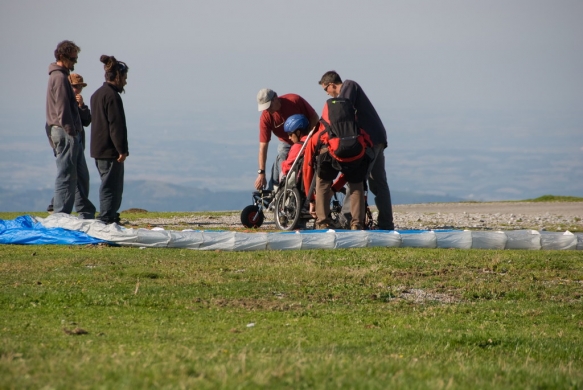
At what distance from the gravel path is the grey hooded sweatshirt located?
11.3 ft

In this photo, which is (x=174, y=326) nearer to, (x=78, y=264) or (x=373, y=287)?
(x=373, y=287)

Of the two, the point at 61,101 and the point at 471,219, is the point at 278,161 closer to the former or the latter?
the point at 61,101

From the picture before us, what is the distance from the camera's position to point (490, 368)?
5.84 metres

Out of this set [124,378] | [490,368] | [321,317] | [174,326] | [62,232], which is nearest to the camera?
[124,378]

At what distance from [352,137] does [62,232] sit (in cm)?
482

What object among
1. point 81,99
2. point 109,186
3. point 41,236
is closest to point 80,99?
point 81,99

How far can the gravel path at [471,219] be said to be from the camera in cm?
1904

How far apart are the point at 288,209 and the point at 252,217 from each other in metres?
1.67

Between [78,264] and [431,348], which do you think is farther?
[78,264]

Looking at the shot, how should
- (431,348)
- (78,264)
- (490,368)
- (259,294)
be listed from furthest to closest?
(78,264) → (259,294) → (431,348) → (490,368)

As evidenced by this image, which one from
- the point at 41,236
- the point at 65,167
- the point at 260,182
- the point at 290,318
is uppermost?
the point at 65,167

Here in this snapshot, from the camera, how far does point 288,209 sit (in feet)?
52.6

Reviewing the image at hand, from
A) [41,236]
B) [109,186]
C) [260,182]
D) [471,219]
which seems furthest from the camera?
[471,219]

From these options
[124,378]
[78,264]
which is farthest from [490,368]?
[78,264]
